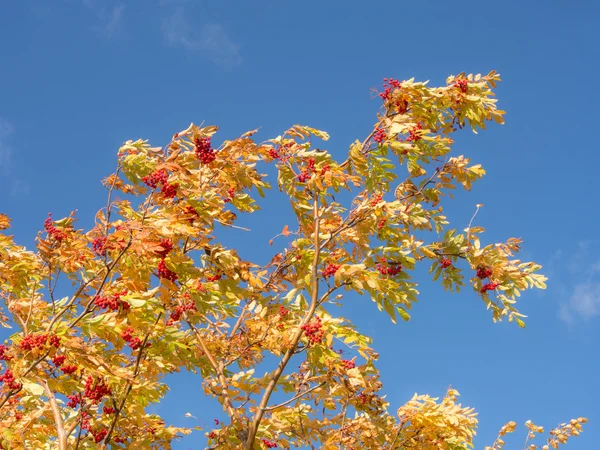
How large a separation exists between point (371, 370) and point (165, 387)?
9.44 feet

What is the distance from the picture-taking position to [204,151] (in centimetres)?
625

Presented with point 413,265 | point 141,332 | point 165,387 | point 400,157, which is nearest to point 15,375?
point 141,332

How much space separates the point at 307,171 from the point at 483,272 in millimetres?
2738

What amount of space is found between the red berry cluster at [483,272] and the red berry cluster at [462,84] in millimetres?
2432

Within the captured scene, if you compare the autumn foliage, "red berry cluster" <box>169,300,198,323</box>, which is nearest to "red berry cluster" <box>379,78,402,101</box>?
the autumn foliage

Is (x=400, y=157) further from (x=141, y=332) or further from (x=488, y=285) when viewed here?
(x=141, y=332)

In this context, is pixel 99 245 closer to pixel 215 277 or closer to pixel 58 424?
pixel 215 277

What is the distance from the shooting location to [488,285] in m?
7.64

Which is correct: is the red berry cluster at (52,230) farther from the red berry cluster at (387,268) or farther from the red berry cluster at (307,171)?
the red berry cluster at (387,268)

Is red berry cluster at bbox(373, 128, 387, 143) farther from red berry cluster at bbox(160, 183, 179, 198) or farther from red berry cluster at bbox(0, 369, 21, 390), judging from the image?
red berry cluster at bbox(0, 369, 21, 390)

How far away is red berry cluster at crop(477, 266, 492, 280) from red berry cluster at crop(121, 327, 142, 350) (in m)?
4.43

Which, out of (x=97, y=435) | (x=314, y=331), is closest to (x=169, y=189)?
(x=314, y=331)

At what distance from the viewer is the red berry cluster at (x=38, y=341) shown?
202 inches

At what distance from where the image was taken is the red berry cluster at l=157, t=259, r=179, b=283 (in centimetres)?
544
